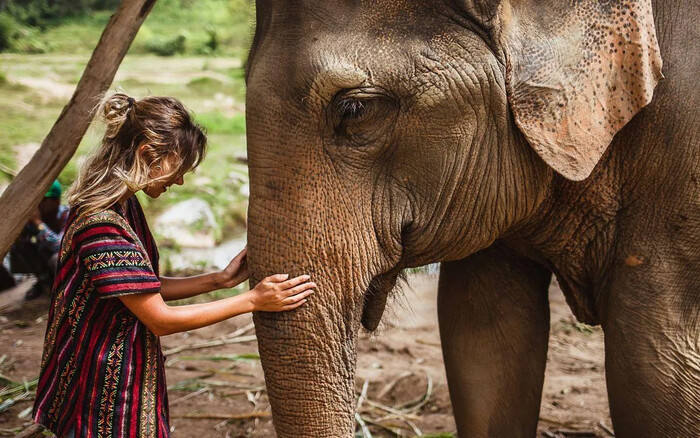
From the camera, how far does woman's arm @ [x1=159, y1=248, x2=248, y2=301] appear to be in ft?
8.37

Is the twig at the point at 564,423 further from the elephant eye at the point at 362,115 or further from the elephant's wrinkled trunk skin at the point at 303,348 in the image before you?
the elephant eye at the point at 362,115

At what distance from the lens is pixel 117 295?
7.05ft

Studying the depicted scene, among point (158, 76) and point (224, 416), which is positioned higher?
point (158, 76)

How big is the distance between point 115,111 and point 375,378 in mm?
2584

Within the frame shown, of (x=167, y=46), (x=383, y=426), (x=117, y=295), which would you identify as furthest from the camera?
(x=167, y=46)

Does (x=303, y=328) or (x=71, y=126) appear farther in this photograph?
(x=71, y=126)

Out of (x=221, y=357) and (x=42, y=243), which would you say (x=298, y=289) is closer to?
(x=221, y=357)

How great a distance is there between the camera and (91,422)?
7.52ft

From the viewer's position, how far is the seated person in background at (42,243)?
5.46 m

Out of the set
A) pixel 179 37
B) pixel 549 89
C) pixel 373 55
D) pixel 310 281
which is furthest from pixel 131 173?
pixel 179 37

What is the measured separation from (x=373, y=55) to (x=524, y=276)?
50.0 inches

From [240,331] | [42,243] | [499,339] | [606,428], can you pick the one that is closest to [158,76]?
[42,243]

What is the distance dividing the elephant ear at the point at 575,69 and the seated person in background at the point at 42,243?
3.90 meters

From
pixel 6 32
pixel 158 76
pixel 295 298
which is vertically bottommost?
pixel 295 298
